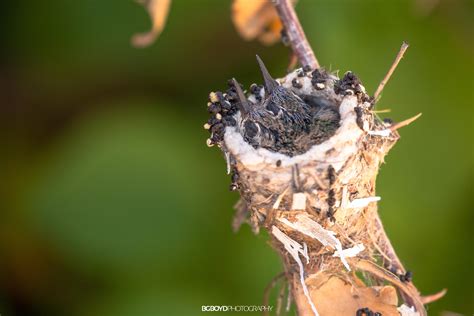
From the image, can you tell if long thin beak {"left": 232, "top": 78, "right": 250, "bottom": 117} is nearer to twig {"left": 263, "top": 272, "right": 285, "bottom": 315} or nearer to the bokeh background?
twig {"left": 263, "top": 272, "right": 285, "bottom": 315}

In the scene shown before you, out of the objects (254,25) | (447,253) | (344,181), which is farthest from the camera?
(447,253)

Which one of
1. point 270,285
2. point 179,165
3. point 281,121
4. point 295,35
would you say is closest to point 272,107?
point 281,121

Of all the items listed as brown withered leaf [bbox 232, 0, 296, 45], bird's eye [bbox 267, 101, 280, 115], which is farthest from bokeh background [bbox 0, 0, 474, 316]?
bird's eye [bbox 267, 101, 280, 115]

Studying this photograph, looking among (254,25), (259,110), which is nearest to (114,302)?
(254,25)

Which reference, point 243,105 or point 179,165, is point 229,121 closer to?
point 243,105

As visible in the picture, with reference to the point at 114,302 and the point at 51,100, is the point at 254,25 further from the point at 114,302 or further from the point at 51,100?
the point at 51,100

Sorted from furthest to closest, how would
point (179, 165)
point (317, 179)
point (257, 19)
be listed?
point (179, 165)
point (257, 19)
point (317, 179)

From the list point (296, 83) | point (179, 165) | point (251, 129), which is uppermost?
point (179, 165)
